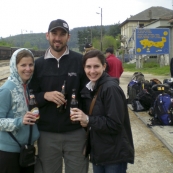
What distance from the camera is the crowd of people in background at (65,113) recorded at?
2727 millimetres

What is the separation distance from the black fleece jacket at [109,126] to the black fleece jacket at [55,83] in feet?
1.21

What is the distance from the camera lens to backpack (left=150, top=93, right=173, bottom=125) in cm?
746

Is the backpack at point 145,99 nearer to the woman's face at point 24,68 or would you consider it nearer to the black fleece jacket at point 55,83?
the black fleece jacket at point 55,83

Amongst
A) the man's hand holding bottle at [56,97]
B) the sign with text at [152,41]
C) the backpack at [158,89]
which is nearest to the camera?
the man's hand holding bottle at [56,97]

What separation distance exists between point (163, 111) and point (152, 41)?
2006 centimetres

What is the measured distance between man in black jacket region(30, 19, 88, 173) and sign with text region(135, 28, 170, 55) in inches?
942

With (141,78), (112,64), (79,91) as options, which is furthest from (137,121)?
(79,91)

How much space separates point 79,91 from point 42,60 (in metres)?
0.55

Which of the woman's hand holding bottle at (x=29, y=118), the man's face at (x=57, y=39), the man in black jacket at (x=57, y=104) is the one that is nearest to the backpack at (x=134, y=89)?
the man in black jacket at (x=57, y=104)

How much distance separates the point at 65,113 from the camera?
3.15 m

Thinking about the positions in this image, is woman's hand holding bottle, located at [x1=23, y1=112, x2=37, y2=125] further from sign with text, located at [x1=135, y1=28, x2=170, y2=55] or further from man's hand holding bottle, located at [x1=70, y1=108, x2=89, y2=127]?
sign with text, located at [x1=135, y1=28, x2=170, y2=55]

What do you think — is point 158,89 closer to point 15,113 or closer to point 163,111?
point 163,111

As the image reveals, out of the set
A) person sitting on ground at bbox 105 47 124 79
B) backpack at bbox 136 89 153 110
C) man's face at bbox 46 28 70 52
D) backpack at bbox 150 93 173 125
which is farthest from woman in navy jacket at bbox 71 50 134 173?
person sitting on ground at bbox 105 47 124 79

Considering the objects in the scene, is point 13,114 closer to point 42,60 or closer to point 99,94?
point 42,60
